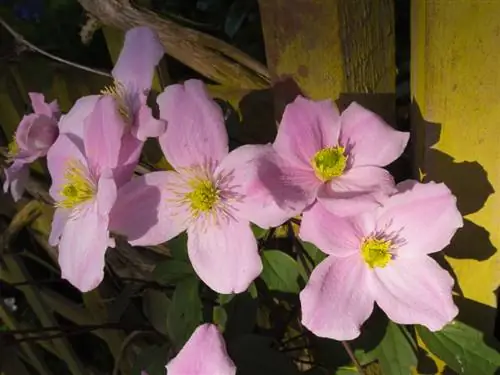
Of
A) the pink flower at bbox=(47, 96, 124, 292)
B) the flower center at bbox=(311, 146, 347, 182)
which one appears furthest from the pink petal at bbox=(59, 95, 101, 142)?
the flower center at bbox=(311, 146, 347, 182)

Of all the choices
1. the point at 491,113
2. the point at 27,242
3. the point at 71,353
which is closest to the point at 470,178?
the point at 491,113

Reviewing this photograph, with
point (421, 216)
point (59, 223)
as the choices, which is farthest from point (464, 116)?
point (59, 223)

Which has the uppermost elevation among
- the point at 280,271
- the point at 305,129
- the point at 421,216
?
the point at 305,129

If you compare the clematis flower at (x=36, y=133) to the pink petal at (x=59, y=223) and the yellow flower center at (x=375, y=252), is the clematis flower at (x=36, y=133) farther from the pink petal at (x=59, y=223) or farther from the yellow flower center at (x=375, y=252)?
the yellow flower center at (x=375, y=252)

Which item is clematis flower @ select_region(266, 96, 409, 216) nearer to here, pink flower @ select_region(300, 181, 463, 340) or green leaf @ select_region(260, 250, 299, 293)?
pink flower @ select_region(300, 181, 463, 340)

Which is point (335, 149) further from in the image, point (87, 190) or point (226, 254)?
point (87, 190)

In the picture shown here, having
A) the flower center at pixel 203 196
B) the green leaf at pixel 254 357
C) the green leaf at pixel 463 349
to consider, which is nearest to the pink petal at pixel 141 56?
the flower center at pixel 203 196
